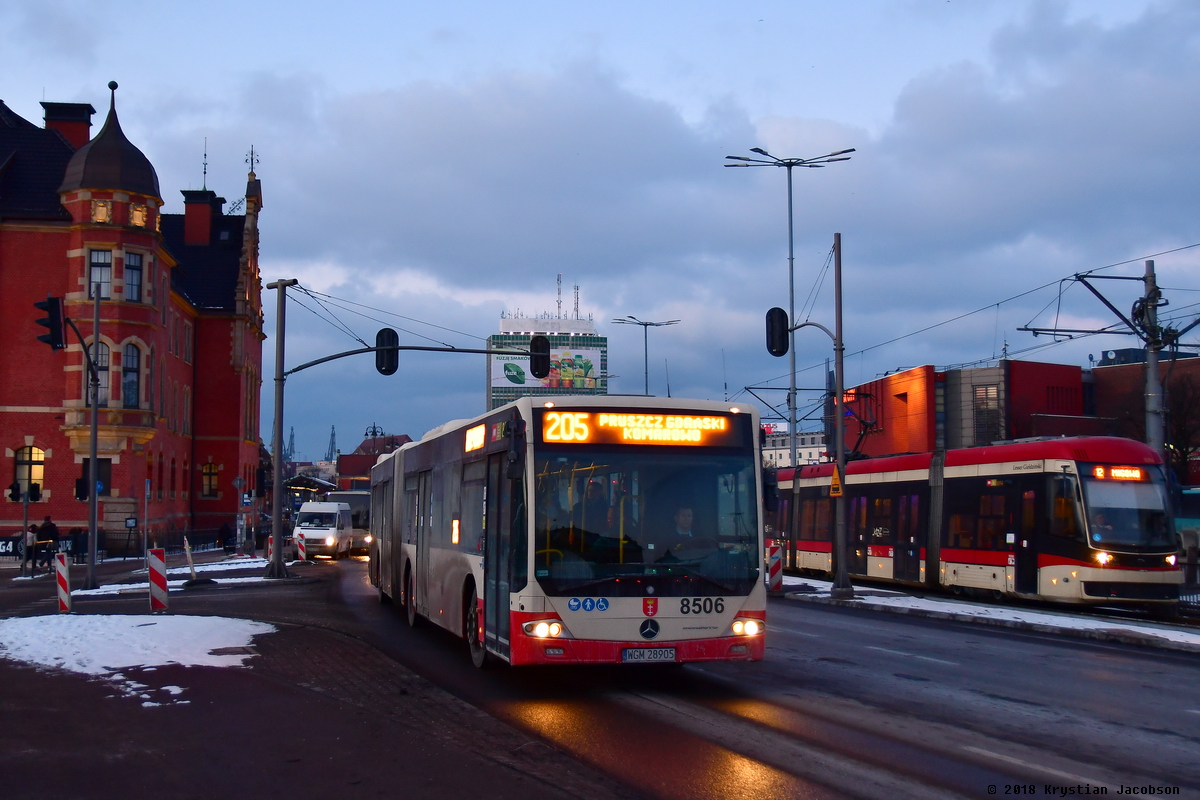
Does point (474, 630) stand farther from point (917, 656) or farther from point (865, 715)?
point (917, 656)

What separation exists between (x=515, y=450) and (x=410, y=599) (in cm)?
743

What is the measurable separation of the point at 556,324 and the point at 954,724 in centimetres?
12776

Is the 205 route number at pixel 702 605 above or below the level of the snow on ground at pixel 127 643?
above

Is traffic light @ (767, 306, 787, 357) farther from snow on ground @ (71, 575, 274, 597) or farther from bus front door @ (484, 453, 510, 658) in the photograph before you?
snow on ground @ (71, 575, 274, 597)

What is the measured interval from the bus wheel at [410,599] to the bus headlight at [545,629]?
6.79 meters

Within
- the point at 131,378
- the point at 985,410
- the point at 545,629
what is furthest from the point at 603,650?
the point at 985,410

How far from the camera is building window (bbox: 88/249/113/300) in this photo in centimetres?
4575

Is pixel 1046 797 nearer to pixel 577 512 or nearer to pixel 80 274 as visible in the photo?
pixel 577 512

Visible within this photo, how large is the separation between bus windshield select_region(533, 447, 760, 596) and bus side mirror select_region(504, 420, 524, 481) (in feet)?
0.60

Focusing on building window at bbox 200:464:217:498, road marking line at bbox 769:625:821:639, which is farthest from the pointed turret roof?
road marking line at bbox 769:625:821:639

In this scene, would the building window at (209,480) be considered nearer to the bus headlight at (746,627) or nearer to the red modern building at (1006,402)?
the red modern building at (1006,402)

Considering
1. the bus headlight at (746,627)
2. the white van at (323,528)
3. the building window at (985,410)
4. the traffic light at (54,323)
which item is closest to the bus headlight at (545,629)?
the bus headlight at (746,627)

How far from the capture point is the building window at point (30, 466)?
152 ft

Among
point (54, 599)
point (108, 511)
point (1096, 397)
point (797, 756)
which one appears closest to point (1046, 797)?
point (797, 756)
